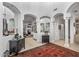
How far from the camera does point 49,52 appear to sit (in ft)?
8.84

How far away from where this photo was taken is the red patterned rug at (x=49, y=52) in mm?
2638

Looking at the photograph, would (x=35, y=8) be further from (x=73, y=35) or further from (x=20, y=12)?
(x=73, y=35)

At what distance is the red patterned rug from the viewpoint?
2638mm

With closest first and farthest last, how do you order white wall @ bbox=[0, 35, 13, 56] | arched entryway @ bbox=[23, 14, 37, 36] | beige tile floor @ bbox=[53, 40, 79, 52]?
white wall @ bbox=[0, 35, 13, 56] → arched entryway @ bbox=[23, 14, 37, 36] → beige tile floor @ bbox=[53, 40, 79, 52]

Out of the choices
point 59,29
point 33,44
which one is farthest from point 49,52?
point 59,29

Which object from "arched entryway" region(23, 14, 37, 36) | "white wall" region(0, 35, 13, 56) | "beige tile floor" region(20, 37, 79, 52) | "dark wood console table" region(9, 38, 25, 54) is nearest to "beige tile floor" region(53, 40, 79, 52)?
"beige tile floor" region(20, 37, 79, 52)

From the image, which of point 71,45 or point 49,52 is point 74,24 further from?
point 49,52

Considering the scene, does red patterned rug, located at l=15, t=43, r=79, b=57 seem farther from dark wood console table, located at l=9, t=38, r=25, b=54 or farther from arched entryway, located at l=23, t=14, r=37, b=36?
arched entryway, located at l=23, t=14, r=37, b=36

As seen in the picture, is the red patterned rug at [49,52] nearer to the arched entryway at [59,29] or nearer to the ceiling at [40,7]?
the arched entryway at [59,29]

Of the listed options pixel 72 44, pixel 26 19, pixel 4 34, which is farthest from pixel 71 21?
pixel 4 34

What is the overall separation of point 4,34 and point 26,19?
640mm

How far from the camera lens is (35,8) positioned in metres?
2.77

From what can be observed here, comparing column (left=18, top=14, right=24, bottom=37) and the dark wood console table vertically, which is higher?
column (left=18, top=14, right=24, bottom=37)

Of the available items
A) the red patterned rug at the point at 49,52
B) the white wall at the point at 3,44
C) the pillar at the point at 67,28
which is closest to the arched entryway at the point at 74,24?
the pillar at the point at 67,28
